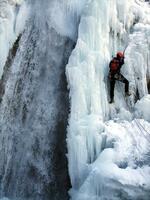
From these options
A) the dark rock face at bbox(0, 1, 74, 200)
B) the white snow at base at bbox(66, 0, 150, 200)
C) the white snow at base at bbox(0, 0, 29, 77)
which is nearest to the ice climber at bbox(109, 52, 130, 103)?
the white snow at base at bbox(66, 0, 150, 200)

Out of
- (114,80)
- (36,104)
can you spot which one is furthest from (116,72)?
(36,104)

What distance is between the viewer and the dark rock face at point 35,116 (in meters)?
11.2

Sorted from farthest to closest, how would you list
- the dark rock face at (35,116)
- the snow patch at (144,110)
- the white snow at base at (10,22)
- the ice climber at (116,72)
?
the white snow at base at (10,22), the snow patch at (144,110), the ice climber at (116,72), the dark rock face at (35,116)

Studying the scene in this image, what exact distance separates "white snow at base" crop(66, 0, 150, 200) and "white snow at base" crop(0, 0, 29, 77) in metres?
1.73

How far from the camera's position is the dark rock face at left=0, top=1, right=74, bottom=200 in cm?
1121

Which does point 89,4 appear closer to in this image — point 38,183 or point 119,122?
point 119,122

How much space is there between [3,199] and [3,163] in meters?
0.86

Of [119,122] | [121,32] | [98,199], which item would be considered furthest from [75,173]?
[121,32]

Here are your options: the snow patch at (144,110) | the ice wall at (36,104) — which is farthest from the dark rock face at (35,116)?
the snow patch at (144,110)

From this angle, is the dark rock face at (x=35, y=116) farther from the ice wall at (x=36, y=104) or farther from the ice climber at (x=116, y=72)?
the ice climber at (x=116, y=72)

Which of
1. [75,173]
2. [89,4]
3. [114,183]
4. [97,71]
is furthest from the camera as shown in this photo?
[89,4]

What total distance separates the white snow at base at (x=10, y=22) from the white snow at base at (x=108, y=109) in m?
1.73

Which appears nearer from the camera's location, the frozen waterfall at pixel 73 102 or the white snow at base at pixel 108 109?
the white snow at base at pixel 108 109

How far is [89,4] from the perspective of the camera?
1244cm
